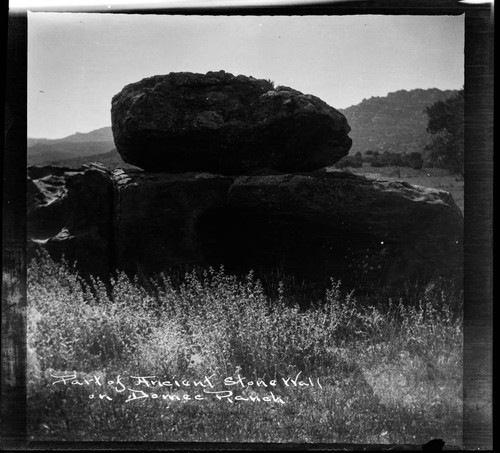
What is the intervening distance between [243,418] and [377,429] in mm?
905

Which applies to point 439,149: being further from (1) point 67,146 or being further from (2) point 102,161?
(1) point 67,146

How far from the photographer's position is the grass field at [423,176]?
212 inches

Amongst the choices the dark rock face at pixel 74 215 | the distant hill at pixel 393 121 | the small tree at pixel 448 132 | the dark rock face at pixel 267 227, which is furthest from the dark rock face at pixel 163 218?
the small tree at pixel 448 132

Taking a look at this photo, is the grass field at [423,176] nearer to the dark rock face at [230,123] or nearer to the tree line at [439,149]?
the tree line at [439,149]

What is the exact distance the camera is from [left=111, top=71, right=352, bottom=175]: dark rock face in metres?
5.52

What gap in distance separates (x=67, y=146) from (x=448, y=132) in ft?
8.64

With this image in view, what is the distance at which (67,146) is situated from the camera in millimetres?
5484

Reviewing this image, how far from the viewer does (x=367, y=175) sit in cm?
550

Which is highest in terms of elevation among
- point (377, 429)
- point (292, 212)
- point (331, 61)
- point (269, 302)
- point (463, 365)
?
point (331, 61)

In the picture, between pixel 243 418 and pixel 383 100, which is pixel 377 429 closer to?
pixel 243 418

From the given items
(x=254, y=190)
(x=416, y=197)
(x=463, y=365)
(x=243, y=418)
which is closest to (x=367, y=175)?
(x=416, y=197)

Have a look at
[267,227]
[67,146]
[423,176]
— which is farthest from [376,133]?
[67,146]

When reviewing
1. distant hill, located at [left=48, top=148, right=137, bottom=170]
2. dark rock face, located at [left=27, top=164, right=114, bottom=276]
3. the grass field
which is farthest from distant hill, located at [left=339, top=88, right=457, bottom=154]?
dark rock face, located at [left=27, top=164, right=114, bottom=276]

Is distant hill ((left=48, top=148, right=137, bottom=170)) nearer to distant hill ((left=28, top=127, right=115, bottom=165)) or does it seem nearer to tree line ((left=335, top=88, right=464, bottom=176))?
distant hill ((left=28, top=127, right=115, bottom=165))
